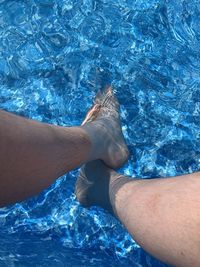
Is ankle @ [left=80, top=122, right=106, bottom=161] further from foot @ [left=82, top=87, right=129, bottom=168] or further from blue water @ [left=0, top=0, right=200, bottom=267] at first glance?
blue water @ [left=0, top=0, right=200, bottom=267]

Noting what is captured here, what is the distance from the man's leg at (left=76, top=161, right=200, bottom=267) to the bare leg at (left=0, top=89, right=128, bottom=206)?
35cm

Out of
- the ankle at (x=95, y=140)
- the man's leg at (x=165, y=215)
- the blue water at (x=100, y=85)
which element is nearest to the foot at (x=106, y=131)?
the ankle at (x=95, y=140)

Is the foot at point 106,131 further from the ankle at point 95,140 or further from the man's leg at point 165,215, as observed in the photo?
the man's leg at point 165,215

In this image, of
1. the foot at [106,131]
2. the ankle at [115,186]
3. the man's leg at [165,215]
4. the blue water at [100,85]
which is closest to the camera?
the man's leg at [165,215]

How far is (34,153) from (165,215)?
629 millimetres

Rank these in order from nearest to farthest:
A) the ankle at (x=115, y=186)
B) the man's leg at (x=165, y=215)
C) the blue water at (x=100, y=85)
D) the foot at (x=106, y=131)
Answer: the man's leg at (x=165, y=215), the ankle at (x=115, y=186), the foot at (x=106, y=131), the blue water at (x=100, y=85)

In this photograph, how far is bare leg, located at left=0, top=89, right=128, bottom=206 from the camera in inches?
70.0

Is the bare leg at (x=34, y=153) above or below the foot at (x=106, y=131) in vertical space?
above

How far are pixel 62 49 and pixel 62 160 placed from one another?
1.45m

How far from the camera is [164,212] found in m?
1.87

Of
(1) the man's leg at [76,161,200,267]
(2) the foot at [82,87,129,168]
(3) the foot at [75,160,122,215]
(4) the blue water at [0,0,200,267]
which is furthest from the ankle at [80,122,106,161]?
(4) the blue water at [0,0,200,267]

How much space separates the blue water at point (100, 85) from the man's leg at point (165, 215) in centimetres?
48

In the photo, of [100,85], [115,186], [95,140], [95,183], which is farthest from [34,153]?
Result: [100,85]

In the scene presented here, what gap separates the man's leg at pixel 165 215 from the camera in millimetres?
1761
